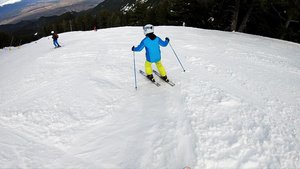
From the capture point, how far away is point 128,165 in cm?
291

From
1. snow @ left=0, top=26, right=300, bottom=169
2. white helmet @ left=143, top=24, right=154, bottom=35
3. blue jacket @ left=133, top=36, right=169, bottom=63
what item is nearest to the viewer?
snow @ left=0, top=26, right=300, bottom=169

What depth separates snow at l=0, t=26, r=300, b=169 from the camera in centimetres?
298

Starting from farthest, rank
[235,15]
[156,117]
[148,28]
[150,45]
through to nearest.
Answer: [235,15] < [150,45] < [148,28] < [156,117]

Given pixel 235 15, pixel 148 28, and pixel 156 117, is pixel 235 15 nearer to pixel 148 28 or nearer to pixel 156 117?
pixel 148 28

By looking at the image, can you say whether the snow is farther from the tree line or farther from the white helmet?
the tree line

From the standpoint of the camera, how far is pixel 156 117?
12.9 feet

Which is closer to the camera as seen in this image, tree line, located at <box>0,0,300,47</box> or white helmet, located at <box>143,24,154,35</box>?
white helmet, located at <box>143,24,154,35</box>

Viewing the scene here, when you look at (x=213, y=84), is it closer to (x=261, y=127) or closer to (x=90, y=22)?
(x=261, y=127)

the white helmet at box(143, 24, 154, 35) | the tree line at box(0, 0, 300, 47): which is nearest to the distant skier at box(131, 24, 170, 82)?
the white helmet at box(143, 24, 154, 35)

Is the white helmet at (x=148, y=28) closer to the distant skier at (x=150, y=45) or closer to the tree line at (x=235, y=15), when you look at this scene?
the distant skier at (x=150, y=45)

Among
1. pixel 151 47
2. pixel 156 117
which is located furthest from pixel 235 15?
pixel 156 117

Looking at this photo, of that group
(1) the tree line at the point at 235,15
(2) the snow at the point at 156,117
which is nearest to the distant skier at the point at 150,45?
(2) the snow at the point at 156,117

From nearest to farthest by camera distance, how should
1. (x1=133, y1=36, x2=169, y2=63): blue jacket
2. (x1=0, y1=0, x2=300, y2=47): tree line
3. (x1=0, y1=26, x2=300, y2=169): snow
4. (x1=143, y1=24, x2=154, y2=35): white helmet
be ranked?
(x1=0, y1=26, x2=300, y2=169): snow < (x1=143, y1=24, x2=154, y2=35): white helmet < (x1=133, y1=36, x2=169, y2=63): blue jacket < (x1=0, y1=0, x2=300, y2=47): tree line

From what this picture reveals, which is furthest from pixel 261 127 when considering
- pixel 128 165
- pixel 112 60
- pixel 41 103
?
pixel 112 60
